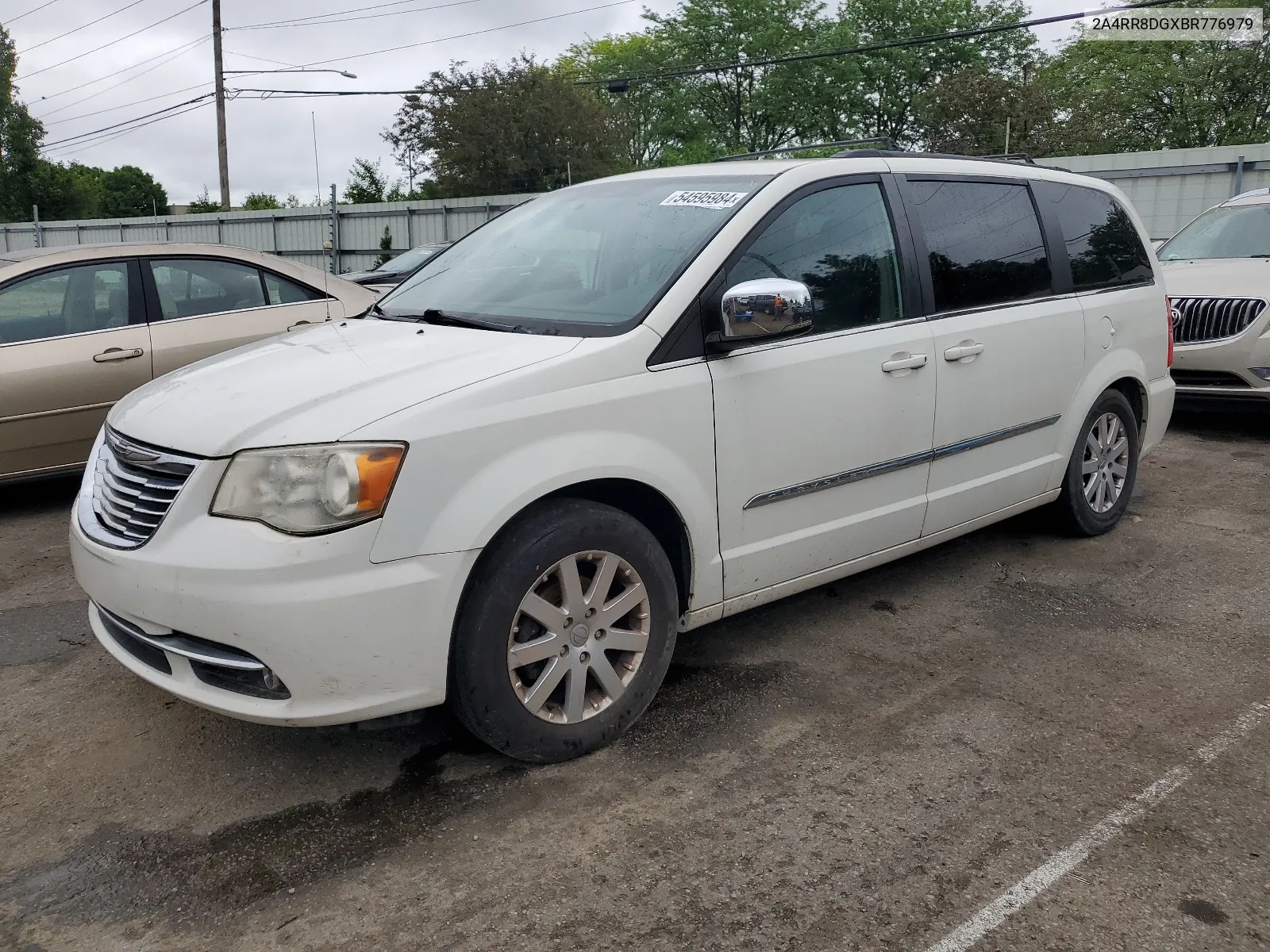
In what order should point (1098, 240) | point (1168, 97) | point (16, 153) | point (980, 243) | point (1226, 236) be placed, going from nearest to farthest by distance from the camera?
point (980, 243) < point (1098, 240) < point (1226, 236) < point (1168, 97) < point (16, 153)

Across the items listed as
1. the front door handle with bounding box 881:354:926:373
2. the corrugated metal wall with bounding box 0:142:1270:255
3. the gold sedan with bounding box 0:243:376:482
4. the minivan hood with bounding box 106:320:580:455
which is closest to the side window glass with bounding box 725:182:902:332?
the front door handle with bounding box 881:354:926:373

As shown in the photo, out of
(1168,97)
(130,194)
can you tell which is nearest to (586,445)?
(1168,97)

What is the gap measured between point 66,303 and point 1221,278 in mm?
7860

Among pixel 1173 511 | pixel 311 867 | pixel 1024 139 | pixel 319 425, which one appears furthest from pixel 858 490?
pixel 1024 139

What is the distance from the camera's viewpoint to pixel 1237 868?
2.61 meters

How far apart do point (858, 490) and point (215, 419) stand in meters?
2.17

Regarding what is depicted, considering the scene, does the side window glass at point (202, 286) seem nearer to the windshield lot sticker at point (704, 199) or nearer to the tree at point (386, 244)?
the windshield lot sticker at point (704, 199)

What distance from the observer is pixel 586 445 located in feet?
10.1

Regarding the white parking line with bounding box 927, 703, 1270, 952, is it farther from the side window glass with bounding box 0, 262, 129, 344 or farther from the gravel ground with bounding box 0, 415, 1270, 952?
the side window glass with bounding box 0, 262, 129, 344

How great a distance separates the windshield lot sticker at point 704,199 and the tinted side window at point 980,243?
2.85 feet

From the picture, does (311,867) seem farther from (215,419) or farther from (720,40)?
(720,40)

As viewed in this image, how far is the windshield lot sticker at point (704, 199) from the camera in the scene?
3.70 m

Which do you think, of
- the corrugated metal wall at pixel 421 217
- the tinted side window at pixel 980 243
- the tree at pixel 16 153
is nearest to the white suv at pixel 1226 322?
the corrugated metal wall at pixel 421 217

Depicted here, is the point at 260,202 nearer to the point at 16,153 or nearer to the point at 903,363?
the point at 16,153
